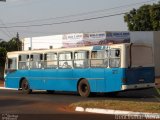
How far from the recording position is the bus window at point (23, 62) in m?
28.8

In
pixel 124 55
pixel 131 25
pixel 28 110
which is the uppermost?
pixel 131 25

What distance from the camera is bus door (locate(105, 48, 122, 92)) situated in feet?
74.2

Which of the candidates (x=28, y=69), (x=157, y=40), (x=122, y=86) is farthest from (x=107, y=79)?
(x=157, y=40)

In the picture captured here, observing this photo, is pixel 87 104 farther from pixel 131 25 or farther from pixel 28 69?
pixel 131 25

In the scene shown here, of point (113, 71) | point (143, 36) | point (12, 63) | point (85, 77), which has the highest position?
point (143, 36)

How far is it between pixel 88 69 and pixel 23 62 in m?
6.11

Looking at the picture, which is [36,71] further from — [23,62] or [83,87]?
[83,87]

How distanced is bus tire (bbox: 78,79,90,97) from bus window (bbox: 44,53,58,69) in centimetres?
238

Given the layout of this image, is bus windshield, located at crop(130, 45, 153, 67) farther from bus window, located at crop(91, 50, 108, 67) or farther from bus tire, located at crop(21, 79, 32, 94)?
bus tire, located at crop(21, 79, 32, 94)

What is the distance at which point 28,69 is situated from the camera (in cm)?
2852

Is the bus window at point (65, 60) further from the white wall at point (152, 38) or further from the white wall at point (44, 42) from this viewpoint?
the white wall at point (44, 42)

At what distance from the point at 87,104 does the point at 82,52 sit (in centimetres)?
703

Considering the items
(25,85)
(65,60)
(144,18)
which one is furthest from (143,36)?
(65,60)

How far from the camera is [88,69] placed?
2428 centimetres
